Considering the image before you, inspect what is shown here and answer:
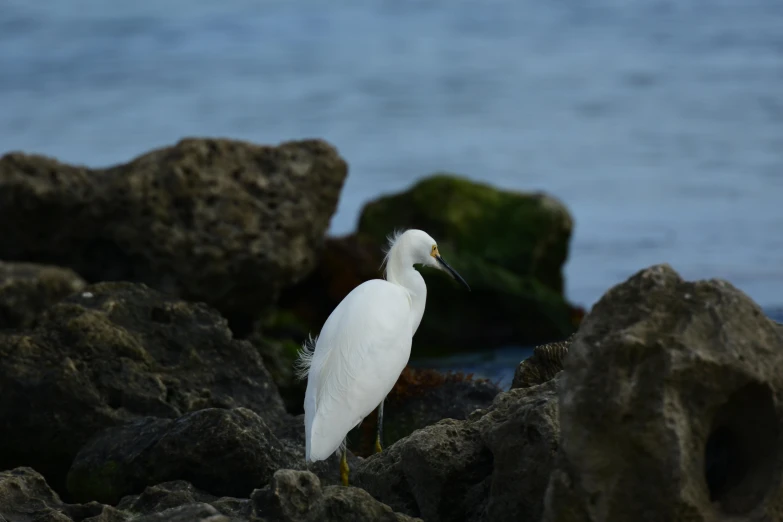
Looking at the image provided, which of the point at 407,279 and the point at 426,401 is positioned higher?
the point at 407,279

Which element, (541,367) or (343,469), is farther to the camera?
(541,367)

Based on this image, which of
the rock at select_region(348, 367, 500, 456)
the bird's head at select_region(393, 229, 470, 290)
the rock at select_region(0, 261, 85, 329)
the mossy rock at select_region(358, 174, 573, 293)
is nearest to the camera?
the bird's head at select_region(393, 229, 470, 290)

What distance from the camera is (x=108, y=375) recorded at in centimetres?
691

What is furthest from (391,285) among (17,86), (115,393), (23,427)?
(17,86)

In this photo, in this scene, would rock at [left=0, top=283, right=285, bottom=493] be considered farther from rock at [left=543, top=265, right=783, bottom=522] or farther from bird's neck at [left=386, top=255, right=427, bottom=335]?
rock at [left=543, top=265, right=783, bottom=522]

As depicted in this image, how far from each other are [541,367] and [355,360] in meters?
0.95

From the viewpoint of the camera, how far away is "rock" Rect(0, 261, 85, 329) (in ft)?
34.3

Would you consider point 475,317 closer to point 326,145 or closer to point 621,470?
point 326,145

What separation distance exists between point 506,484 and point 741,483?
99 centimetres

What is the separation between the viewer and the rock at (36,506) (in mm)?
4855

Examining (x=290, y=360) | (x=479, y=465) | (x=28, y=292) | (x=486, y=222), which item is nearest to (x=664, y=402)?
(x=479, y=465)

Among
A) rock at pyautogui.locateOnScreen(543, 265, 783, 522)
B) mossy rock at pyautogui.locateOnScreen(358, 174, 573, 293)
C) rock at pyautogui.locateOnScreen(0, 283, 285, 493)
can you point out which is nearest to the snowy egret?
rock at pyautogui.locateOnScreen(0, 283, 285, 493)

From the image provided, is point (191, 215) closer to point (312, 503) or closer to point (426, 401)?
point (426, 401)

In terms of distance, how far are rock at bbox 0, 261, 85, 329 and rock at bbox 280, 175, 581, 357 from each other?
2865mm
